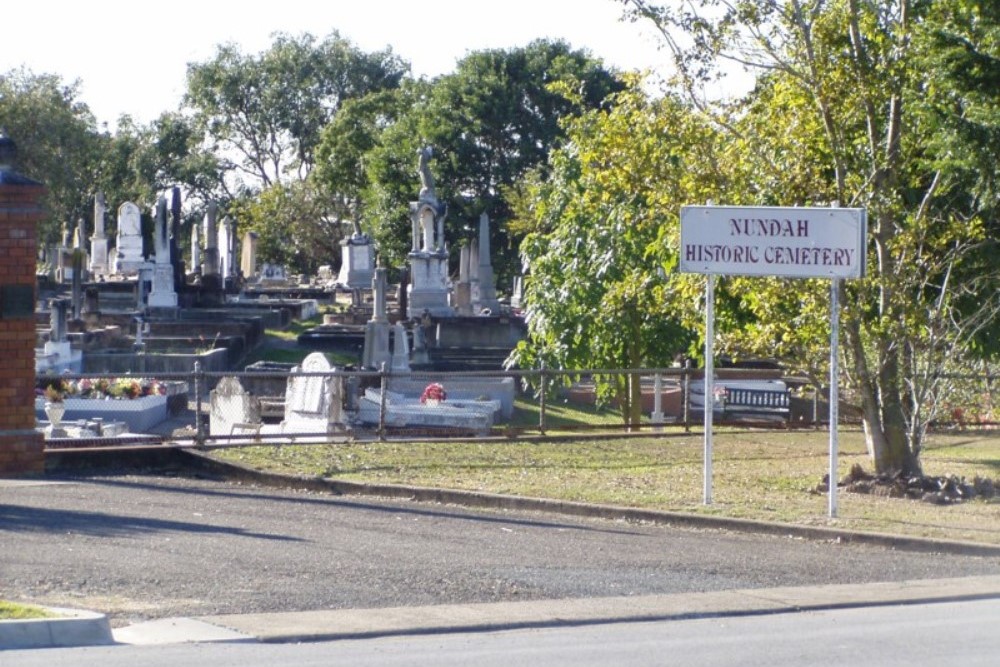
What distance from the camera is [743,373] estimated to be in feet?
77.3

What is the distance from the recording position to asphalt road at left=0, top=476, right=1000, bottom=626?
33.9ft

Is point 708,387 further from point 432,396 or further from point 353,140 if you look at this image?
point 353,140

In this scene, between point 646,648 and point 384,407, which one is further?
point 384,407

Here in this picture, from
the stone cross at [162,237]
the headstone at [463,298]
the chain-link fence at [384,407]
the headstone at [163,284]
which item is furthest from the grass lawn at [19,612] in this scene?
the stone cross at [162,237]

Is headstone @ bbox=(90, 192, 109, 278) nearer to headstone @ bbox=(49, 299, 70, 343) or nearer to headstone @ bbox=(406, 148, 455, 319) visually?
headstone @ bbox=(406, 148, 455, 319)

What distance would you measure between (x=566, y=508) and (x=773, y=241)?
359 cm

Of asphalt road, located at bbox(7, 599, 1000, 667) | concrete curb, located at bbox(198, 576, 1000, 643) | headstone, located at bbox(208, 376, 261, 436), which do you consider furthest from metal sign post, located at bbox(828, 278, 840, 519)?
headstone, located at bbox(208, 376, 261, 436)

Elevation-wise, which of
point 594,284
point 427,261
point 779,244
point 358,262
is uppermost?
point 358,262

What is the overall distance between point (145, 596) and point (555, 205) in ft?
63.2

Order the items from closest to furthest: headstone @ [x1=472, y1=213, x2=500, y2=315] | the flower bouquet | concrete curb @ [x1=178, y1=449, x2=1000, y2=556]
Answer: concrete curb @ [x1=178, y1=449, x2=1000, y2=556]
the flower bouquet
headstone @ [x1=472, y1=213, x2=500, y2=315]

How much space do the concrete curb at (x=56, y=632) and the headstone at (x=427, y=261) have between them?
36306 millimetres

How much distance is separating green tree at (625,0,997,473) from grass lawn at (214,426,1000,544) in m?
1.54

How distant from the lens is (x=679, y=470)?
18.1 metres

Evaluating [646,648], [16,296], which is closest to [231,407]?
[16,296]
